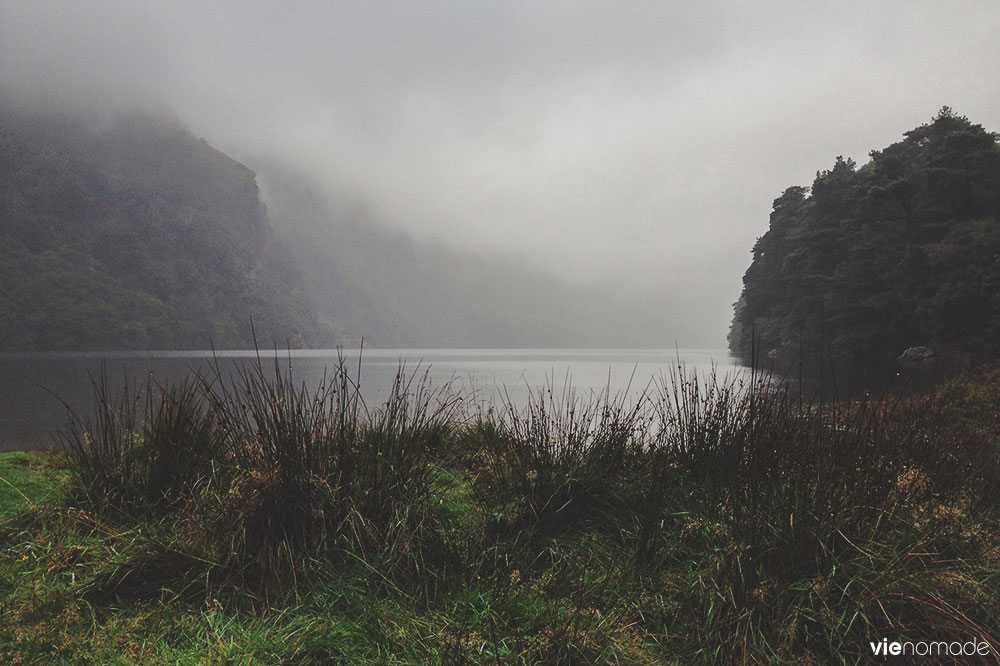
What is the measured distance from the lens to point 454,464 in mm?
5191

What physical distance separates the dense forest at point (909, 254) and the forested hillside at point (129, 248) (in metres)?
77.6

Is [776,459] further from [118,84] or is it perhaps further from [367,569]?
[118,84]

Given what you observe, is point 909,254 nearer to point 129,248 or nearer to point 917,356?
point 917,356

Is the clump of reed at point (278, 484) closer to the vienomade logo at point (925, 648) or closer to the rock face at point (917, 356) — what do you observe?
the vienomade logo at point (925, 648)

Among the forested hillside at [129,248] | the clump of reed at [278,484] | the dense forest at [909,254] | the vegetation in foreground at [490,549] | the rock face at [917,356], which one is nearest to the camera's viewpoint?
the vegetation in foreground at [490,549]

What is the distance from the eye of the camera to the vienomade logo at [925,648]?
2.06 meters

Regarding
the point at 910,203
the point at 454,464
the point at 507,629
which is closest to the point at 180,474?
the point at 454,464

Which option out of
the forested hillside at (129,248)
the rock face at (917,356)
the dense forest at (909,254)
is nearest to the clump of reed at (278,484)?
the dense forest at (909,254)

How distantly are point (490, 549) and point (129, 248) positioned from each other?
14896 cm

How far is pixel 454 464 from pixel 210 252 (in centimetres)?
15692

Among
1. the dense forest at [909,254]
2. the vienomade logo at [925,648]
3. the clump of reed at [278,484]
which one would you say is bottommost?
the vienomade logo at [925,648]

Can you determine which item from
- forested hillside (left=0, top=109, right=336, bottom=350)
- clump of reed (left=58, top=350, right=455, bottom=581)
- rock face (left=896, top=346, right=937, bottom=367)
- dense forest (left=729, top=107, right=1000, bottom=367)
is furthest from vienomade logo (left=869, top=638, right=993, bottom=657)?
A: forested hillside (left=0, top=109, right=336, bottom=350)

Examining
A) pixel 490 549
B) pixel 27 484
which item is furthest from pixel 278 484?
pixel 27 484

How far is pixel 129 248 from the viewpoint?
122 meters
